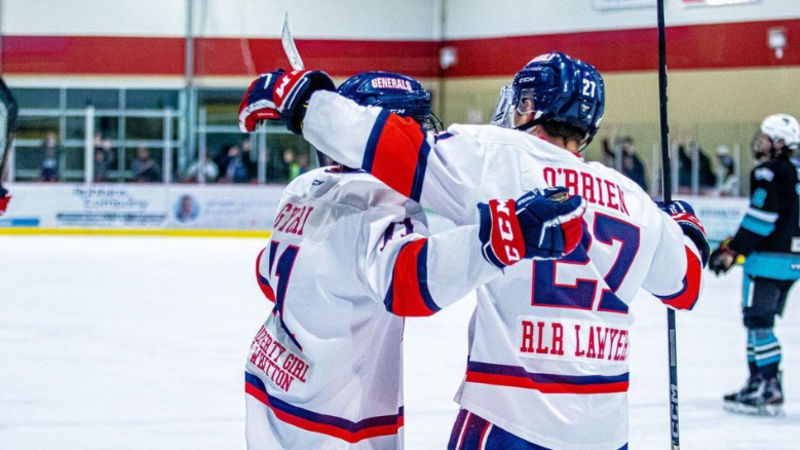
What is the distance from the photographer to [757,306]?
478 centimetres

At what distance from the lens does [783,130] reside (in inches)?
190

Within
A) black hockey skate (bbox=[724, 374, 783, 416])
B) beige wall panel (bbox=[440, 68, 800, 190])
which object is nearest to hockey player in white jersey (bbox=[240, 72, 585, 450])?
black hockey skate (bbox=[724, 374, 783, 416])

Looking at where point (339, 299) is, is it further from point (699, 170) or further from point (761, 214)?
point (699, 170)

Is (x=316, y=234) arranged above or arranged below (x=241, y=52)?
below

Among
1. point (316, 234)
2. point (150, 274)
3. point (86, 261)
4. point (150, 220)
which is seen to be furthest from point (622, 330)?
point (150, 220)

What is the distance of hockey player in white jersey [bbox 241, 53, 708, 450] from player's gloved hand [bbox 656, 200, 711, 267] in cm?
19

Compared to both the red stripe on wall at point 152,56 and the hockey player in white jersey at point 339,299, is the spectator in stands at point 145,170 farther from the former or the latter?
the hockey player in white jersey at point 339,299

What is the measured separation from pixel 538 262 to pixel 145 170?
1459cm

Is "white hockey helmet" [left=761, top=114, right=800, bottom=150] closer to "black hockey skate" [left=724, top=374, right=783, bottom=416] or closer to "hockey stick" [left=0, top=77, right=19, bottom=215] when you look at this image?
"black hockey skate" [left=724, top=374, right=783, bottom=416]

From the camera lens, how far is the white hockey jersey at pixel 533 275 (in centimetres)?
161

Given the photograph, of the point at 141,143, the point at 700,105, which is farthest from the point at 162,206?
the point at 700,105

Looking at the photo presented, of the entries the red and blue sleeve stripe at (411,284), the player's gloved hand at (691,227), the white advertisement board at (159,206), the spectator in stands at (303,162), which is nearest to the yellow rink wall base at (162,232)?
the white advertisement board at (159,206)

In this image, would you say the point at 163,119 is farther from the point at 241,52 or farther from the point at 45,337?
the point at 45,337

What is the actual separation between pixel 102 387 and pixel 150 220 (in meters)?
9.88
